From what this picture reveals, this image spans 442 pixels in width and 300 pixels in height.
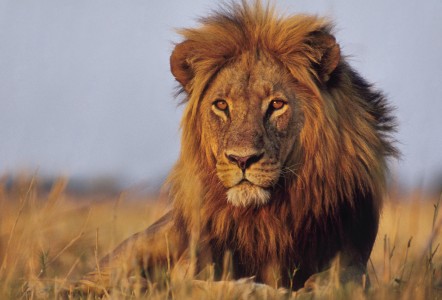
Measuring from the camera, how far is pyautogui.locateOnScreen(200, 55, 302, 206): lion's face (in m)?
5.41

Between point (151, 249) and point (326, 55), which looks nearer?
point (326, 55)

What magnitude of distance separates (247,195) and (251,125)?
451 mm

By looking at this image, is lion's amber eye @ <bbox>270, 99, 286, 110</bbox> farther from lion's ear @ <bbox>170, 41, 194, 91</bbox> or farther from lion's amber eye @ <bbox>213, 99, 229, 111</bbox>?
lion's ear @ <bbox>170, 41, 194, 91</bbox>

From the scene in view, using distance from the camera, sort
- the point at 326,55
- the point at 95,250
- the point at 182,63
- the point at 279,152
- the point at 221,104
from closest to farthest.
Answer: the point at 95,250
the point at 279,152
the point at 221,104
the point at 326,55
the point at 182,63

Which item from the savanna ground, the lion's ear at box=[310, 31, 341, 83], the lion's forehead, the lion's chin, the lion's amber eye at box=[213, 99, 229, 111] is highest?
the lion's ear at box=[310, 31, 341, 83]

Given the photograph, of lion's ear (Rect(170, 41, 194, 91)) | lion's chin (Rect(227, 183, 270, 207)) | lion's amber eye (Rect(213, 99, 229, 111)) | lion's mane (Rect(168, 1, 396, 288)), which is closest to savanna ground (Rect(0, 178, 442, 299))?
lion's chin (Rect(227, 183, 270, 207))

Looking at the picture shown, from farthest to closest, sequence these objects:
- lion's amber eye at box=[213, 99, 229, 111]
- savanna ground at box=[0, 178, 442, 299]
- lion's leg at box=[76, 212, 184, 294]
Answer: lion's leg at box=[76, 212, 184, 294] < lion's amber eye at box=[213, 99, 229, 111] < savanna ground at box=[0, 178, 442, 299]

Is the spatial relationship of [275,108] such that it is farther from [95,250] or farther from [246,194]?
[95,250]

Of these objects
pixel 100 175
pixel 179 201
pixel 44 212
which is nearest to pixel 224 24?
pixel 179 201

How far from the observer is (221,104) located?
19.2 ft

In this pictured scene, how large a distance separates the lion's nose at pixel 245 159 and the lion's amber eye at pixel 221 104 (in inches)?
21.1

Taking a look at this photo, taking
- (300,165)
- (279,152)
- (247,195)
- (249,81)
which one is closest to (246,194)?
(247,195)

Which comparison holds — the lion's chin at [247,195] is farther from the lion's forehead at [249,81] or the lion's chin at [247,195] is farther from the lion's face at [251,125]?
the lion's forehead at [249,81]

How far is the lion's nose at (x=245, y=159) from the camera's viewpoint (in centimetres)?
534
